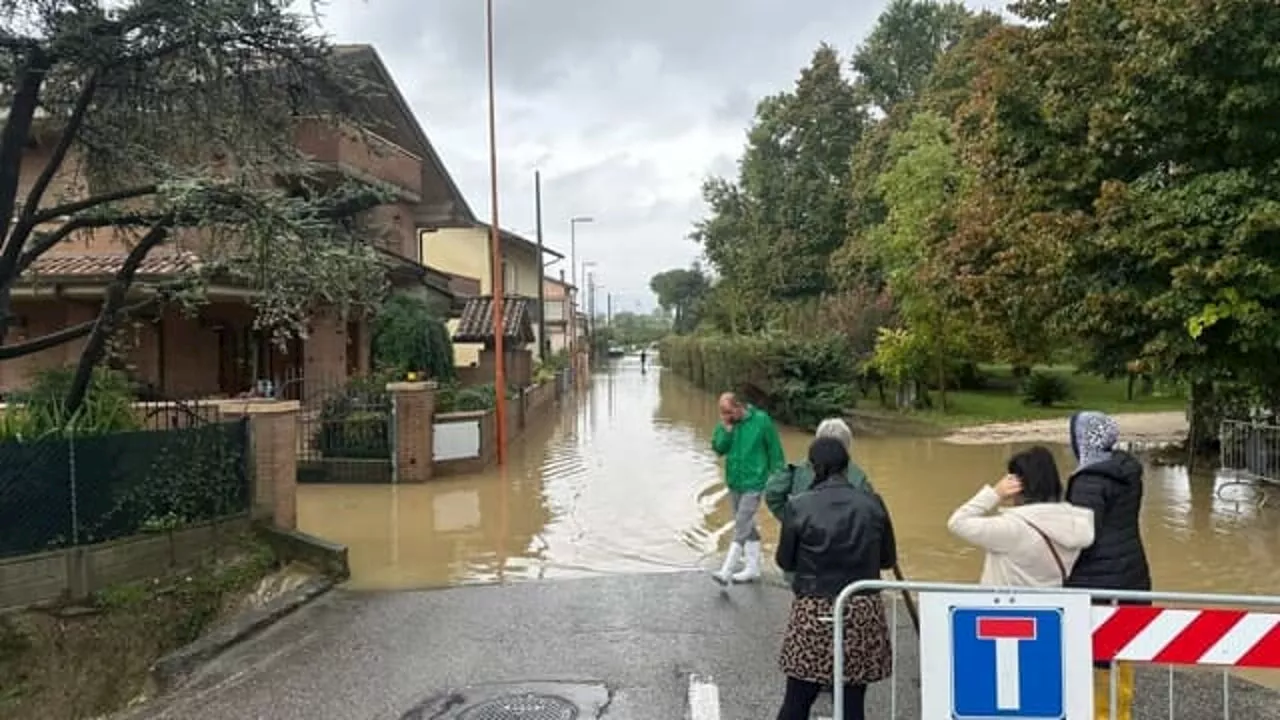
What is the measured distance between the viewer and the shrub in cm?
3108

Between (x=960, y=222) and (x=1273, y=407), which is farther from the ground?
(x=960, y=222)

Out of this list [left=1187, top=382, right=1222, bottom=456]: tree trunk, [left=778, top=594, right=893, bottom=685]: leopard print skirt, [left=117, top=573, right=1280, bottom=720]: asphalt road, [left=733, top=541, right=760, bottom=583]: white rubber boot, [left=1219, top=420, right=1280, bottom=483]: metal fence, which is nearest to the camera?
[left=778, top=594, right=893, bottom=685]: leopard print skirt

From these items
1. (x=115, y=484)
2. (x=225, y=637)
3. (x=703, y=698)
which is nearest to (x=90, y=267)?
(x=115, y=484)

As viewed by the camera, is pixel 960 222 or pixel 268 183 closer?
pixel 268 183

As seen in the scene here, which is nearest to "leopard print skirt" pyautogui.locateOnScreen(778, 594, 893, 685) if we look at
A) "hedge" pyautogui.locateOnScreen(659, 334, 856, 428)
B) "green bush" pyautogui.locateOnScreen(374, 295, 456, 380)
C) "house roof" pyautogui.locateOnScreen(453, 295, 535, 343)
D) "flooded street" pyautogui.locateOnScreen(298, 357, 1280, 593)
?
"flooded street" pyautogui.locateOnScreen(298, 357, 1280, 593)

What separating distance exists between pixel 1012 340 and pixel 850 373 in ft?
30.4

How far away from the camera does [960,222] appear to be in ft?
57.3

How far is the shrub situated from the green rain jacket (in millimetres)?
24603

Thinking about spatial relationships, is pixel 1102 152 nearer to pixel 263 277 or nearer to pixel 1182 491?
pixel 1182 491

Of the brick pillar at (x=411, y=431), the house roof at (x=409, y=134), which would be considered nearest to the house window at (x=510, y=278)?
the house roof at (x=409, y=134)

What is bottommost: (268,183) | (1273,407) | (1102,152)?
(1273,407)

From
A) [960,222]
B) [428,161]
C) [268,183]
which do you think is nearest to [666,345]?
[428,161]

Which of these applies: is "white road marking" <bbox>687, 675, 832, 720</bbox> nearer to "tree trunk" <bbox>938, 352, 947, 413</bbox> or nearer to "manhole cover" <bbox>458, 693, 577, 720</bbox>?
"manhole cover" <bbox>458, 693, 577, 720</bbox>

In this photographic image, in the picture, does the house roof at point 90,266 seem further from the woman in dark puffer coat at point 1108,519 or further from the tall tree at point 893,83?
the tall tree at point 893,83
